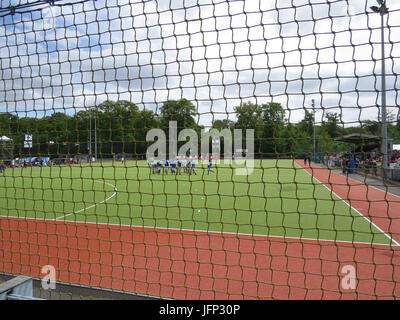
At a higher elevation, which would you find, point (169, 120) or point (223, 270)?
point (169, 120)

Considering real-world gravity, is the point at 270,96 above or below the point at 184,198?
above

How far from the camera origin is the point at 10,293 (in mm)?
1838

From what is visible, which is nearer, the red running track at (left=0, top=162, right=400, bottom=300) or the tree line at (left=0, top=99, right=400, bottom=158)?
the tree line at (left=0, top=99, right=400, bottom=158)

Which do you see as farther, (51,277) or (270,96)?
(51,277)

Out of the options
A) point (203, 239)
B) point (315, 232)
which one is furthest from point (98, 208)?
point (315, 232)

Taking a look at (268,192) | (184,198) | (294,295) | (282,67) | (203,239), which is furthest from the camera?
(268,192)

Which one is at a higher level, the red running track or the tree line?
the tree line

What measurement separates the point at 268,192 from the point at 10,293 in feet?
34.2

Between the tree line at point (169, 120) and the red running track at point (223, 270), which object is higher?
the tree line at point (169, 120)

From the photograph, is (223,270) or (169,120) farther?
(169,120)

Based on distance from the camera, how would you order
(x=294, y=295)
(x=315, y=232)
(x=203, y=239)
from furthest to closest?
(x=315, y=232) → (x=203, y=239) → (x=294, y=295)

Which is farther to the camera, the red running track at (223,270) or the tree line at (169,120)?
the red running track at (223,270)
